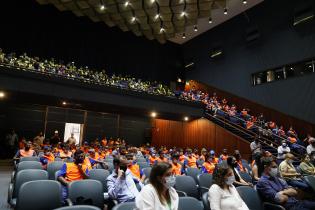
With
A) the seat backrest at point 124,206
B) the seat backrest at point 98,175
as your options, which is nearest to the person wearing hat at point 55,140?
the seat backrest at point 98,175

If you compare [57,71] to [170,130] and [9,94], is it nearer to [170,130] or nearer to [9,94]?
[9,94]

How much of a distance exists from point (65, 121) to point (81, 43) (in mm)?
5410

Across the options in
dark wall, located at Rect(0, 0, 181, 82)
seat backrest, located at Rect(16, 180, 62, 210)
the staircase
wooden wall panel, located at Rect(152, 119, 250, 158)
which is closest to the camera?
seat backrest, located at Rect(16, 180, 62, 210)

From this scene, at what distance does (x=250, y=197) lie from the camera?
11.5 feet

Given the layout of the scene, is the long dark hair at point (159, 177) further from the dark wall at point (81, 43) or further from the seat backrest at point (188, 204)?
the dark wall at point (81, 43)

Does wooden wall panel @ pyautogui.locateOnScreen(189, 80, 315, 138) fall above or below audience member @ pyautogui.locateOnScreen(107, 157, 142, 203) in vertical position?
above

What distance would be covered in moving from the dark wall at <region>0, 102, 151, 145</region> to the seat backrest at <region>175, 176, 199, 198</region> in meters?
11.4

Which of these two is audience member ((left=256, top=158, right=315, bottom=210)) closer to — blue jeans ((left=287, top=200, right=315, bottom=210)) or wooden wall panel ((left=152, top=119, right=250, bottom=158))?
blue jeans ((left=287, top=200, right=315, bottom=210))

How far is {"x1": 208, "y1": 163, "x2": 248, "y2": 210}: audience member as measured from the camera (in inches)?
106

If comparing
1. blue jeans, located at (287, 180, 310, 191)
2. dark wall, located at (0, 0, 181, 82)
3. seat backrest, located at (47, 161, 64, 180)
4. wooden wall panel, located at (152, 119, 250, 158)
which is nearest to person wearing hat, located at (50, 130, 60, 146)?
dark wall, located at (0, 0, 181, 82)

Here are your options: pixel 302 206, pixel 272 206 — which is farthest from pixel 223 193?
pixel 302 206

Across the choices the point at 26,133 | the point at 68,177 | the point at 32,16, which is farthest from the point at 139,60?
the point at 68,177

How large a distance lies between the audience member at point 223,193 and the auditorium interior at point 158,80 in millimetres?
3576

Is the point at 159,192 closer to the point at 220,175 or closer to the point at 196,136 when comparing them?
the point at 220,175
